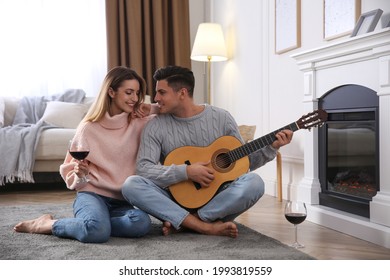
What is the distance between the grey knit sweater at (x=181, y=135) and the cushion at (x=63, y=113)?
1.93 meters

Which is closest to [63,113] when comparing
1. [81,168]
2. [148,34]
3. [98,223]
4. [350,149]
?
[148,34]

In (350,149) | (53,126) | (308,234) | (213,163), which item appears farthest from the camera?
(53,126)

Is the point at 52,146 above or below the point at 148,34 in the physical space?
below

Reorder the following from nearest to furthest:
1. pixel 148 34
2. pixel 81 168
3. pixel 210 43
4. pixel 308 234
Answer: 1. pixel 81 168
2. pixel 308 234
3. pixel 210 43
4. pixel 148 34

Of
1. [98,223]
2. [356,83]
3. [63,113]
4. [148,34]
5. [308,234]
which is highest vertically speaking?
[148,34]

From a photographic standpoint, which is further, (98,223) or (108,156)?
(108,156)

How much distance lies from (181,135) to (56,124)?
79.3 inches

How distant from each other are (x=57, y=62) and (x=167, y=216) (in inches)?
120

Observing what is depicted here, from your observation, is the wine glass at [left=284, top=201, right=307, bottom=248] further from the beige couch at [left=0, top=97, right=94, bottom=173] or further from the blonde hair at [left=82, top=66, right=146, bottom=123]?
the beige couch at [left=0, top=97, right=94, bottom=173]

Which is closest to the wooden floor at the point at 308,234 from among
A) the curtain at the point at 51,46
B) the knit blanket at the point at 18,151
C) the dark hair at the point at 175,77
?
the knit blanket at the point at 18,151

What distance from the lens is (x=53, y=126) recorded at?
3.88 m

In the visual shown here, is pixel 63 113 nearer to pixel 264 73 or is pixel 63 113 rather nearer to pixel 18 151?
pixel 18 151

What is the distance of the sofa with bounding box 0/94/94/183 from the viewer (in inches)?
143

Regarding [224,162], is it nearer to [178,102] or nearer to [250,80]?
[178,102]
